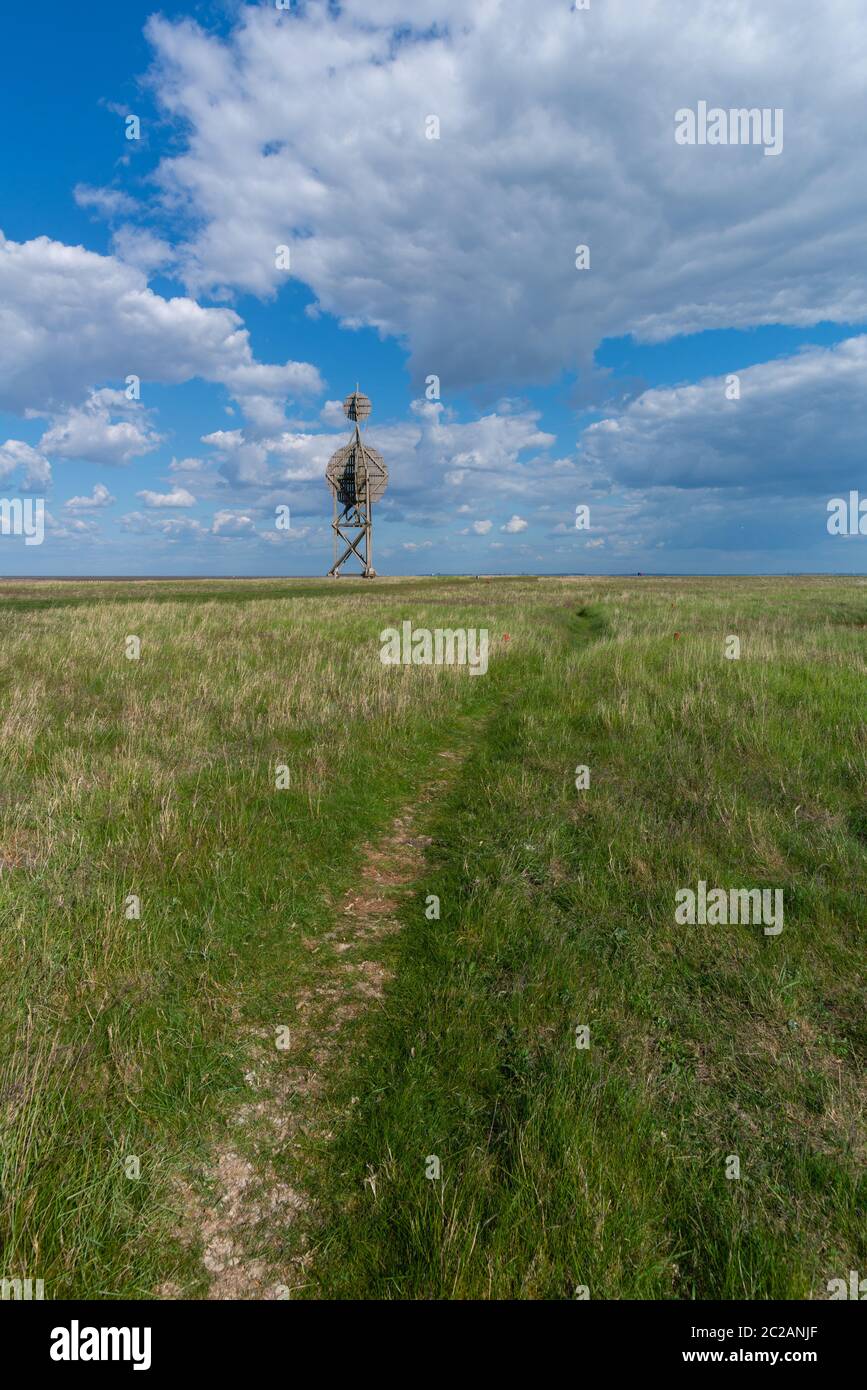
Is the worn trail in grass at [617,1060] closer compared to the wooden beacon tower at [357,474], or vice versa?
the worn trail in grass at [617,1060]

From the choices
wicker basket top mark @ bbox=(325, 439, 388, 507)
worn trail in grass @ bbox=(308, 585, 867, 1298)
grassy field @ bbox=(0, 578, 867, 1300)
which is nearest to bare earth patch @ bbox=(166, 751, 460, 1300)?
grassy field @ bbox=(0, 578, 867, 1300)

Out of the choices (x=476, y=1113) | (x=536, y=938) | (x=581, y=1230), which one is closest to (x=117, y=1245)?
(x=476, y=1113)

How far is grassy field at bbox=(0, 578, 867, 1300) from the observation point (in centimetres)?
258

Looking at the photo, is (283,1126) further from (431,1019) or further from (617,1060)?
(617,1060)

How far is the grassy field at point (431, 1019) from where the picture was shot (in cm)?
258

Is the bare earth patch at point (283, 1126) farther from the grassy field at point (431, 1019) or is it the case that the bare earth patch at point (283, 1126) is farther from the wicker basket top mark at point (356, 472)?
the wicker basket top mark at point (356, 472)

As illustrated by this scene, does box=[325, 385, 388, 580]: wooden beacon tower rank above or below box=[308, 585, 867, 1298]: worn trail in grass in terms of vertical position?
above

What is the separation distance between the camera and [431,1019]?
155 inches

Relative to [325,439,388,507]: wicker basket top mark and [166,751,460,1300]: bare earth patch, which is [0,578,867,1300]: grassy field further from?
[325,439,388,507]: wicker basket top mark

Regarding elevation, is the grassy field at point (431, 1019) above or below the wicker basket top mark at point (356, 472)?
below

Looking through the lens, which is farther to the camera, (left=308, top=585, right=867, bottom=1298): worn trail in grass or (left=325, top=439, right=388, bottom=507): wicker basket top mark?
(left=325, top=439, right=388, bottom=507): wicker basket top mark

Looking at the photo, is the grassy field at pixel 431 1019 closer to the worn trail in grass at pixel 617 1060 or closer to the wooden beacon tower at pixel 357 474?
the worn trail in grass at pixel 617 1060

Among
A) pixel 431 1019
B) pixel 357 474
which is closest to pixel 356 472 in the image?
pixel 357 474

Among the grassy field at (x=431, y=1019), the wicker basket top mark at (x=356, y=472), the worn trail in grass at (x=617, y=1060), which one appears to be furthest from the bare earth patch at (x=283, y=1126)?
the wicker basket top mark at (x=356, y=472)
